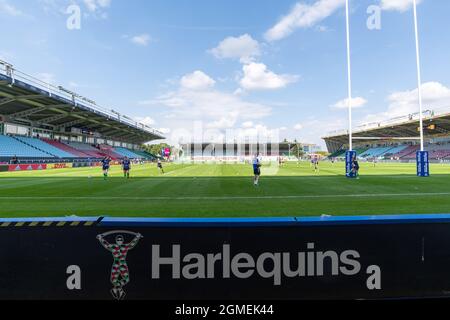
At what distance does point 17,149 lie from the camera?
139 feet

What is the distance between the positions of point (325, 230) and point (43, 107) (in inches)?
2065

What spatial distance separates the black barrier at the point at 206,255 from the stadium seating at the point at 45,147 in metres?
51.9

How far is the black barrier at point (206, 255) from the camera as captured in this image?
3924 mm

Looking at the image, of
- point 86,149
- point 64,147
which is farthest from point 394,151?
point 64,147

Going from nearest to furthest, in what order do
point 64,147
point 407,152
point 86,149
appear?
1. point 64,147
2. point 86,149
3. point 407,152

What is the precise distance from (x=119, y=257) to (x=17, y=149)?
48540 millimetres

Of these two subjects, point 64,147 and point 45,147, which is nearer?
point 45,147

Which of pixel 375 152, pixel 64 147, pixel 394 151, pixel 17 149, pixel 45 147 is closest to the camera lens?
pixel 17 149

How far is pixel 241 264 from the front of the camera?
3.97m

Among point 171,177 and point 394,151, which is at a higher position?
point 394,151

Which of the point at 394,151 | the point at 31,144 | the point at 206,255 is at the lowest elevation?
the point at 206,255

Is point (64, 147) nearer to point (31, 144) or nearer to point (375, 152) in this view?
point (31, 144)

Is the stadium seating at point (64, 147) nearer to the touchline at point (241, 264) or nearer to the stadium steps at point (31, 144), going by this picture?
the stadium steps at point (31, 144)
